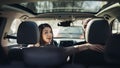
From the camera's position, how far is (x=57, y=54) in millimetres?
3867

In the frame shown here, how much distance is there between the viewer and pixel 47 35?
5.54m

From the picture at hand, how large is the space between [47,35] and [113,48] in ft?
5.36

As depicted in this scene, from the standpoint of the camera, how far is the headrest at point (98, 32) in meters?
4.27

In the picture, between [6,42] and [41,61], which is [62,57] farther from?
[6,42]

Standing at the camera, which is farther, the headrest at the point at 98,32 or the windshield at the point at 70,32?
the windshield at the point at 70,32

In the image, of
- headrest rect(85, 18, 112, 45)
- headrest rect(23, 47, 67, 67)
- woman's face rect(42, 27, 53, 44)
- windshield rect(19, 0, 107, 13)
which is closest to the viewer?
headrest rect(23, 47, 67, 67)

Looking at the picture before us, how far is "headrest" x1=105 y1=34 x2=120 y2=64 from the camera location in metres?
4.05

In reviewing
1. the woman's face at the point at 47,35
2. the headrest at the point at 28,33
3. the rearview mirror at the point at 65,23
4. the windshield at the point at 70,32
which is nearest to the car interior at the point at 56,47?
the headrest at the point at 28,33

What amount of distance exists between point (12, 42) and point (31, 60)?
2466 millimetres

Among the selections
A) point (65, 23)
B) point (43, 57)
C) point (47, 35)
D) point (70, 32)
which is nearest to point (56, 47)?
point (43, 57)

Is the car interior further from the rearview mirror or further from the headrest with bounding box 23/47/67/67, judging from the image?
the rearview mirror

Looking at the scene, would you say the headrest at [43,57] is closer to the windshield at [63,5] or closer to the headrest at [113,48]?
the headrest at [113,48]

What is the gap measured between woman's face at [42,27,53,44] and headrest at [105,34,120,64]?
1.52 metres

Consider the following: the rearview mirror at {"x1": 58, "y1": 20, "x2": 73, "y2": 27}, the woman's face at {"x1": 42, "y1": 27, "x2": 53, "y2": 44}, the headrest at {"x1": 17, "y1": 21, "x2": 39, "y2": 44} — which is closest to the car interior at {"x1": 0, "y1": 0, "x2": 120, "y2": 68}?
the headrest at {"x1": 17, "y1": 21, "x2": 39, "y2": 44}
